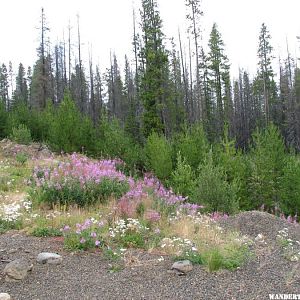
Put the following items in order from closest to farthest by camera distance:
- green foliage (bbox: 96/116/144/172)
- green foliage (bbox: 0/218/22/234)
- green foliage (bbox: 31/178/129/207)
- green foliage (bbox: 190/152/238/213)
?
green foliage (bbox: 0/218/22/234) → green foliage (bbox: 31/178/129/207) → green foliage (bbox: 190/152/238/213) → green foliage (bbox: 96/116/144/172)

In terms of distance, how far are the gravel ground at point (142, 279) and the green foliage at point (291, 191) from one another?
7.35m

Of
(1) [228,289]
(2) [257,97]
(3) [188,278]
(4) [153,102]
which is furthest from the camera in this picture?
(2) [257,97]

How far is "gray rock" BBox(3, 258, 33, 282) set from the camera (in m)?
4.94

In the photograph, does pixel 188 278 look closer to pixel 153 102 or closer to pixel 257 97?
pixel 153 102

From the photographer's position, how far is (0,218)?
302 inches

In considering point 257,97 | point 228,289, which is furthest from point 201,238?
point 257,97

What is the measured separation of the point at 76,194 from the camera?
8.54m

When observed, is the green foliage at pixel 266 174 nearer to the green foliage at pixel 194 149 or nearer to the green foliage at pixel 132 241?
the green foliage at pixel 194 149

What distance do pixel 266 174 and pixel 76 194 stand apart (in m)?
9.12

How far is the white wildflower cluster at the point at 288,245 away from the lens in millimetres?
5929

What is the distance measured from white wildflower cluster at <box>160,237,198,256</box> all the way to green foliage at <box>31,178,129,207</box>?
2614 millimetres

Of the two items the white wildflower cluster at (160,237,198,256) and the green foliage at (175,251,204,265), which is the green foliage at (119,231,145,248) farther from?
the green foliage at (175,251,204,265)

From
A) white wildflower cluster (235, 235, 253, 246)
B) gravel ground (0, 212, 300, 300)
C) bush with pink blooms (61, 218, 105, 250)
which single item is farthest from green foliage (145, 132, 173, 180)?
gravel ground (0, 212, 300, 300)

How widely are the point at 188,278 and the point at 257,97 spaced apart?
58.1 m
